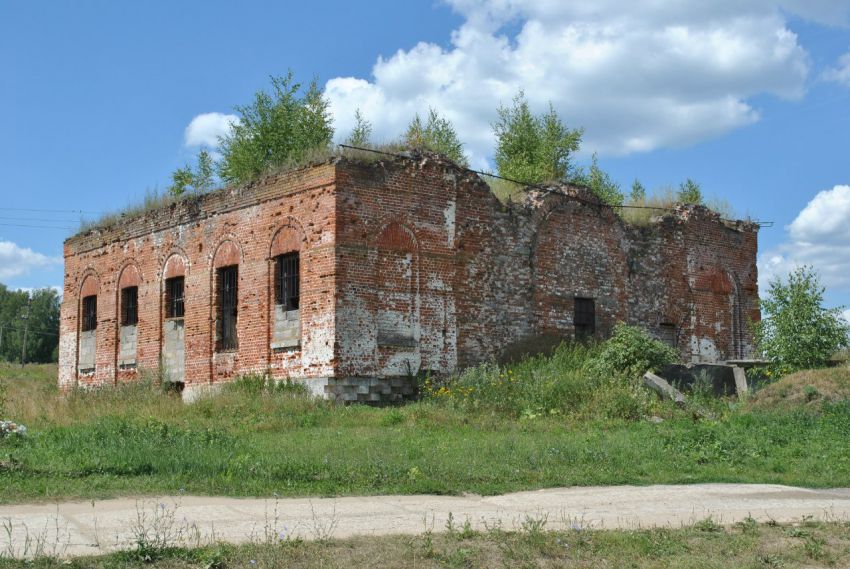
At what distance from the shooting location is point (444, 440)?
1354 centimetres

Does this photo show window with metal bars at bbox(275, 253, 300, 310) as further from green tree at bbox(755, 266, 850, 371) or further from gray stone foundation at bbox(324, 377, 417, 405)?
green tree at bbox(755, 266, 850, 371)

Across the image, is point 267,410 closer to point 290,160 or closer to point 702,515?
point 290,160

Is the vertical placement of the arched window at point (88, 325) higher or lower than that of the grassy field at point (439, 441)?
higher

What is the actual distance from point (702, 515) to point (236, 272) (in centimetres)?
1526

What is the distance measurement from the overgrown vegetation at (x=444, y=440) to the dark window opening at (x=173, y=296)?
3.84m

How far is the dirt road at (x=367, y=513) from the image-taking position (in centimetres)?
701

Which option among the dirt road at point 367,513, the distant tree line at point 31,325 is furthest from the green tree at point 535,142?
the distant tree line at point 31,325

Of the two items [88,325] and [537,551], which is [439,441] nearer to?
[537,551]

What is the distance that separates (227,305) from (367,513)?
14.4 m

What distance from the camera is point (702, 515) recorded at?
Result: 8.66 m

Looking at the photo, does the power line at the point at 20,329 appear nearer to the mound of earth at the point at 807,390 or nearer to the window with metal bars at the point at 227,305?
the window with metal bars at the point at 227,305

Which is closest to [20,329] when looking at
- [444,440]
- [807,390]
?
[444,440]

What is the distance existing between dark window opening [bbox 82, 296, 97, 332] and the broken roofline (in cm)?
159

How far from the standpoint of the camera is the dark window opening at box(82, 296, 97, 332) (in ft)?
91.1
